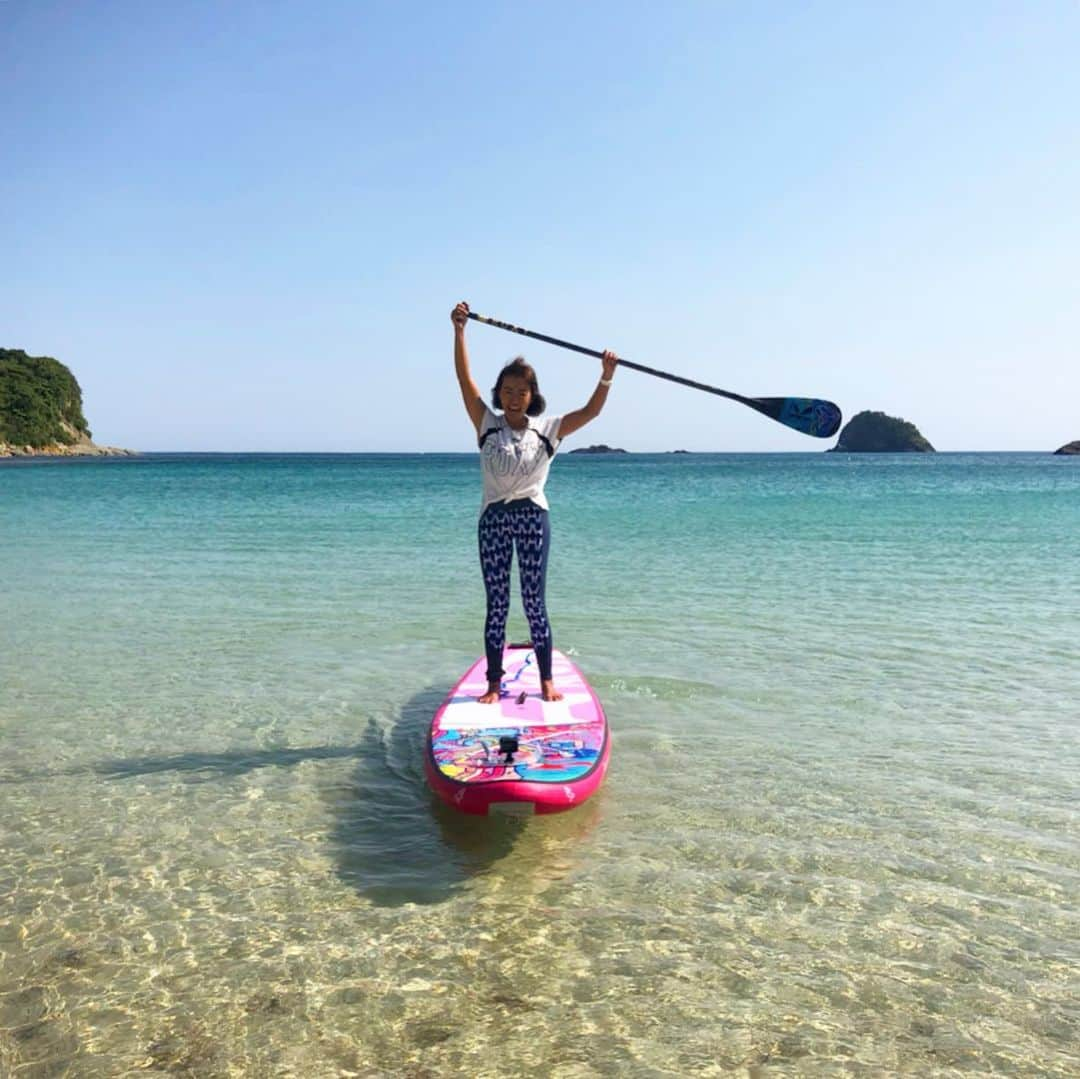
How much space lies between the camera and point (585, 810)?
5.82 metres

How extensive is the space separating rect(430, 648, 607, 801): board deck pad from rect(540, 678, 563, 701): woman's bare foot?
0.04 m

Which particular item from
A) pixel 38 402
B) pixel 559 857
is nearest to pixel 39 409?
pixel 38 402

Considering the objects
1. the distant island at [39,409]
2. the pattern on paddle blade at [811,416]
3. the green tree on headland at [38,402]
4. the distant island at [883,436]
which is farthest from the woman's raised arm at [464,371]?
the distant island at [883,436]

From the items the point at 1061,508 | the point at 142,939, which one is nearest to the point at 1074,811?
the point at 142,939

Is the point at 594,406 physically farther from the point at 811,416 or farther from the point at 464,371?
the point at 811,416

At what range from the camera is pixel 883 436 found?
180 m

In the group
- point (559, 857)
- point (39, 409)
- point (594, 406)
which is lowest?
point (559, 857)

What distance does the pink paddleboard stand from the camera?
5.33m

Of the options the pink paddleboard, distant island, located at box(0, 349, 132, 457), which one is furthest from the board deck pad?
distant island, located at box(0, 349, 132, 457)

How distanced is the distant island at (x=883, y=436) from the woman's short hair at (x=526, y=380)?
18146 cm

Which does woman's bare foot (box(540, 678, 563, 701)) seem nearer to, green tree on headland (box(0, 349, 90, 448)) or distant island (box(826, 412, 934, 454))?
green tree on headland (box(0, 349, 90, 448))

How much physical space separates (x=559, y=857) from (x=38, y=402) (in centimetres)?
13091

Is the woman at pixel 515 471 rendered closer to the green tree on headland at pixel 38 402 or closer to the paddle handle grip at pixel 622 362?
the paddle handle grip at pixel 622 362

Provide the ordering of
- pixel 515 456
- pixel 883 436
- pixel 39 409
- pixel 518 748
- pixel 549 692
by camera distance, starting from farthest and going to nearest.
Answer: pixel 883 436 → pixel 39 409 → pixel 549 692 → pixel 515 456 → pixel 518 748
